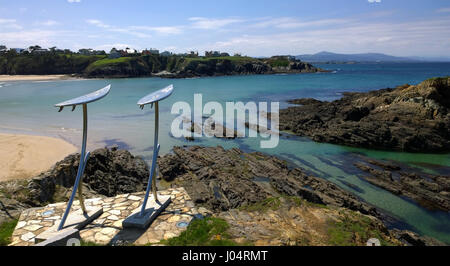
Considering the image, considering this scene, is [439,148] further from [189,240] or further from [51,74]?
[51,74]

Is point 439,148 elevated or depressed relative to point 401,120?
depressed

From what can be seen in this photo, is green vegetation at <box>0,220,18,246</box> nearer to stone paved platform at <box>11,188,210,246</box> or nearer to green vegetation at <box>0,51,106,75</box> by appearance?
stone paved platform at <box>11,188,210,246</box>

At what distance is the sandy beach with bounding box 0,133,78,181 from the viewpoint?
55.3 ft

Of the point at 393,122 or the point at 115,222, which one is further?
the point at 393,122

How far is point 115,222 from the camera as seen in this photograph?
26.6 feet

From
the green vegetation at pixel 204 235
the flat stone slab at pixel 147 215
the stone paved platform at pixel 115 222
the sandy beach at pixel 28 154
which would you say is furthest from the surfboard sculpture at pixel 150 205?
the sandy beach at pixel 28 154

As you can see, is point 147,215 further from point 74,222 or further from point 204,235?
point 74,222

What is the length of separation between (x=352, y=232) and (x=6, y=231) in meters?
10.2

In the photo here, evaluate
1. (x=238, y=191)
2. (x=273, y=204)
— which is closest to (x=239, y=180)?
(x=238, y=191)

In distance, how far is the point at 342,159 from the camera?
20.8 meters

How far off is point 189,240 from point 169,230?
0.86 m

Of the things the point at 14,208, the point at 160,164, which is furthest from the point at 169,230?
the point at 160,164

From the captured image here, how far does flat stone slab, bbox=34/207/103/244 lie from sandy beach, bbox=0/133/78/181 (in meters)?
10.5
